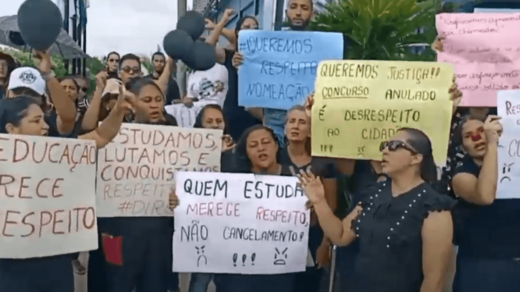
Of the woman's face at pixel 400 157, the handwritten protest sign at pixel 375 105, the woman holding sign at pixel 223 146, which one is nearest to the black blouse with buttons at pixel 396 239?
the woman's face at pixel 400 157

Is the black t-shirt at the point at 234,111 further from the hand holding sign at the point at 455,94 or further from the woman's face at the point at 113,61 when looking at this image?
the woman's face at the point at 113,61

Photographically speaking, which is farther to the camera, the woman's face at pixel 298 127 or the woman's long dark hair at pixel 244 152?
the woman's face at pixel 298 127

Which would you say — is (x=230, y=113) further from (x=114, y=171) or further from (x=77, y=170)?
(x=77, y=170)

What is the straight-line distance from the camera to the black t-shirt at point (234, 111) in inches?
235

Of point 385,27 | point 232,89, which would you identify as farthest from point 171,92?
point 385,27

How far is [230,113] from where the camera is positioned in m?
5.98

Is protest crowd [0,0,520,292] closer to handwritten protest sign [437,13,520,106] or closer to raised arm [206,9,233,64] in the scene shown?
handwritten protest sign [437,13,520,106]

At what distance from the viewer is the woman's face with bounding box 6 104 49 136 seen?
365 cm

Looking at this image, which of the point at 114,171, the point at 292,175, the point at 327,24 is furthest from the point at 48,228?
the point at 327,24

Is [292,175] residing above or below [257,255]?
above

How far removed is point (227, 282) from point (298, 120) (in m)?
1.08

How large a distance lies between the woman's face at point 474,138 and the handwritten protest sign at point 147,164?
145 cm

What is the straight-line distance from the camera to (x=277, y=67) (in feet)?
17.8

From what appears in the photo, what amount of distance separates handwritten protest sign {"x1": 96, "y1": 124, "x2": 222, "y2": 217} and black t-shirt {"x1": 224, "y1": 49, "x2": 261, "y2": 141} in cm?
154
